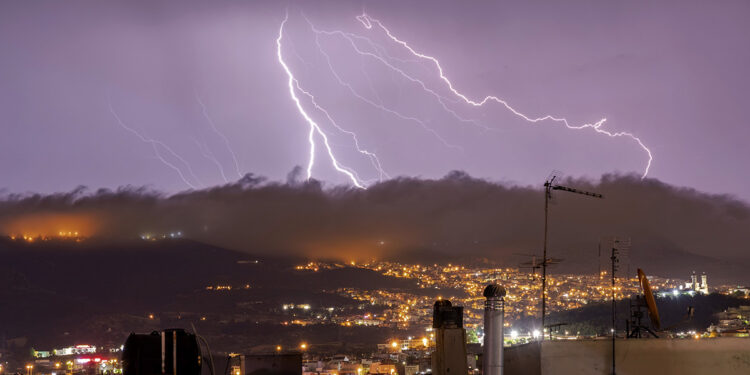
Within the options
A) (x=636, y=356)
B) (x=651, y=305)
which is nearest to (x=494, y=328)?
(x=636, y=356)

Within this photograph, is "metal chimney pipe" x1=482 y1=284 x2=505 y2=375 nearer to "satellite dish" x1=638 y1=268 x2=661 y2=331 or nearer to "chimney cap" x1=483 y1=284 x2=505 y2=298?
"chimney cap" x1=483 y1=284 x2=505 y2=298

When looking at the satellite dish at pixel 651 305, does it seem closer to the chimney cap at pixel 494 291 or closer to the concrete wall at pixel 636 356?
the concrete wall at pixel 636 356

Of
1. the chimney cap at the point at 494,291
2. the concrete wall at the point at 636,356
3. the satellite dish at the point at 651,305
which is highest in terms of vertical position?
the chimney cap at the point at 494,291

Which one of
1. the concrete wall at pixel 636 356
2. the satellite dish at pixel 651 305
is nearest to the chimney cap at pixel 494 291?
the concrete wall at pixel 636 356

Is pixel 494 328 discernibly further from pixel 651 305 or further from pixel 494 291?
pixel 651 305

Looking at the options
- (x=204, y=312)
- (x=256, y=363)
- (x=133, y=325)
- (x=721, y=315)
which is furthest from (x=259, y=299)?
(x=256, y=363)

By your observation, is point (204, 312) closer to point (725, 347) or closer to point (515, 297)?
point (515, 297)

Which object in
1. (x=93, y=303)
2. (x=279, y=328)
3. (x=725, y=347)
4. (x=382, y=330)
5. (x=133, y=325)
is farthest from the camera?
(x=93, y=303)
